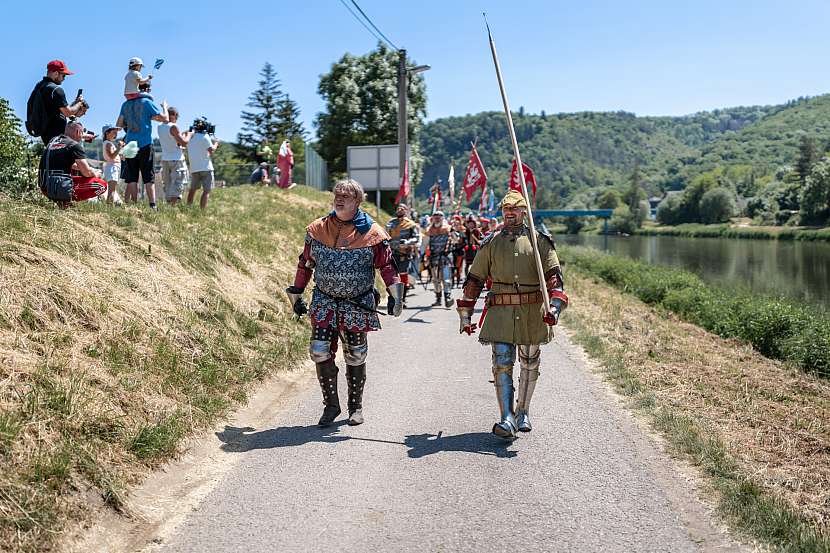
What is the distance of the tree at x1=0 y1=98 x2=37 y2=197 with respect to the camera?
9.73 m

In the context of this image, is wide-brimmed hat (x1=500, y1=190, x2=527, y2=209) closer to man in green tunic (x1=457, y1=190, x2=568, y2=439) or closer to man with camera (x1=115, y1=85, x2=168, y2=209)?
man in green tunic (x1=457, y1=190, x2=568, y2=439)

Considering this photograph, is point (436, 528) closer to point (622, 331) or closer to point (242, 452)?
point (242, 452)

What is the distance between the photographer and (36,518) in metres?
3.94

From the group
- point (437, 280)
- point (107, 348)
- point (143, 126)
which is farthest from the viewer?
point (437, 280)

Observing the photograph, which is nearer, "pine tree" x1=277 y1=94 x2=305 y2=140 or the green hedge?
the green hedge

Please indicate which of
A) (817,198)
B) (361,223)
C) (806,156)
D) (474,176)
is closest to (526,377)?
(361,223)

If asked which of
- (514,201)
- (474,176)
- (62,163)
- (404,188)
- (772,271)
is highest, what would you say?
(474,176)

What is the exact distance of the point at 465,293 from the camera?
664cm

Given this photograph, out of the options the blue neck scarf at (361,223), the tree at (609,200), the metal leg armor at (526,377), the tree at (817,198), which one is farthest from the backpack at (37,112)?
the tree at (609,200)

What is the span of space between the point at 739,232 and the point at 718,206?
24.6 m

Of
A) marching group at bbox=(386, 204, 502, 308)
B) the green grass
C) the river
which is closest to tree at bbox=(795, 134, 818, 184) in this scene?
the river

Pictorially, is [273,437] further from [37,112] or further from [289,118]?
[289,118]

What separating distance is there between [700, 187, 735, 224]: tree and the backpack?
4716 inches

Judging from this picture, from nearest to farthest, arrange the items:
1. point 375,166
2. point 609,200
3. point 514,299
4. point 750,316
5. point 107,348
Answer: point 107,348 < point 514,299 < point 750,316 < point 375,166 < point 609,200
